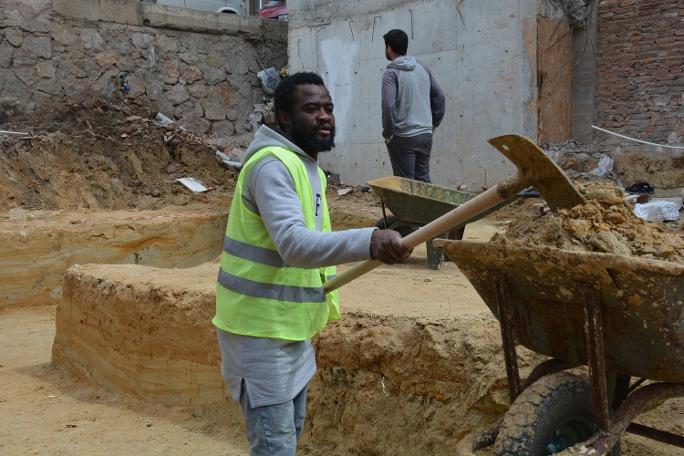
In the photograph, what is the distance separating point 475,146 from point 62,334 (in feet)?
21.6

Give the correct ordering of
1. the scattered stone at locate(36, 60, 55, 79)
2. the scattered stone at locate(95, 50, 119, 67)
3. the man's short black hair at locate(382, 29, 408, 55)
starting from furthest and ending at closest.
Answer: the scattered stone at locate(95, 50, 119, 67) → the scattered stone at locate(36, 60, 55, 79) → the man's short black hair at locate(382, 29, 408, 55)

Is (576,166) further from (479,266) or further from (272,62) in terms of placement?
(479,266)

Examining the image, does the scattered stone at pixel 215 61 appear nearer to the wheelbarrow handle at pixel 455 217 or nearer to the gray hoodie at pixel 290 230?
the gray hoodie at pixel 290 230

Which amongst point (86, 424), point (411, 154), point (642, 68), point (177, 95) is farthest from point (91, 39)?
point (86, 424)

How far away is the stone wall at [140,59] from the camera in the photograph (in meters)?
11.8

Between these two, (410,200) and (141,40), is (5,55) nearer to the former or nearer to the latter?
(141,40)

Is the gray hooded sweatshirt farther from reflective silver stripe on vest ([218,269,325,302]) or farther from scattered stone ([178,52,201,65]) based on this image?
scattered stone ([178,52,201,65])

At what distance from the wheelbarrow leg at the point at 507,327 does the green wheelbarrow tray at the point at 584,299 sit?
2cm

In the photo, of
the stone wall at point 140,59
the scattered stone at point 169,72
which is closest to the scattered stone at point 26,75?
the stone wall at point 140,59

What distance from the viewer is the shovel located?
257cm

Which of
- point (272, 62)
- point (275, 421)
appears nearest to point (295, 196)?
point (275, 421)

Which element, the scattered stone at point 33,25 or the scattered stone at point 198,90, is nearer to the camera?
the scattered stone at point 33,25

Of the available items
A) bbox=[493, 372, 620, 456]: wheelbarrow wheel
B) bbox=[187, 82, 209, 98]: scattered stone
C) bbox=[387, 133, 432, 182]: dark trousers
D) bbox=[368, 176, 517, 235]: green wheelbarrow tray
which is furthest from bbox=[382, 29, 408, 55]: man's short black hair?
bbox=[187, 82, 209, 98]: scattered stone

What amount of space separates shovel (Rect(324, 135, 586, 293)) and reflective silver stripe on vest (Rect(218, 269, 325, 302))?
0.47 feet
